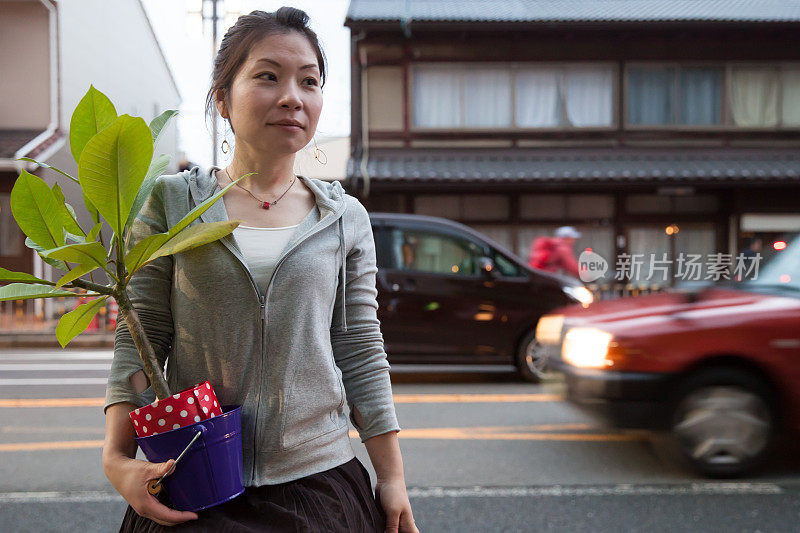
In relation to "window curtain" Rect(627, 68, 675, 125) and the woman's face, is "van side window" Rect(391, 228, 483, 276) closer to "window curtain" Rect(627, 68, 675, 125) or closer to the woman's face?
the woman's face

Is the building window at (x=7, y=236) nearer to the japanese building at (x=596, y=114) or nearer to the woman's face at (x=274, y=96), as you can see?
the japanese building at (x=596, y=114)

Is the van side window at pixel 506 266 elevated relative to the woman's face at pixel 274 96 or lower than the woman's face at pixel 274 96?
lower

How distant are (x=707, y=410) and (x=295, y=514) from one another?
3.64 meters

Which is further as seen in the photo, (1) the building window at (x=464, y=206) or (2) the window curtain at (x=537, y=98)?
(2) the window curtain at (x=537, y=98)

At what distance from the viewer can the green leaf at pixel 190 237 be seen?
1.06 m

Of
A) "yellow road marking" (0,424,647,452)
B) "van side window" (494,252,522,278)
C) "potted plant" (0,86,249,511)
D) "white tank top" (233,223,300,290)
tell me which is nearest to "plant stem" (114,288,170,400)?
"potted plant" (0,86,249,511)

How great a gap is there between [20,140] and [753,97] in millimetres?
14917

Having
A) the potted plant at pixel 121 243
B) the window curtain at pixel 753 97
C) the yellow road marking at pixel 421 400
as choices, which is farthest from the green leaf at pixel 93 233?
the window curtain at pixel 753 97

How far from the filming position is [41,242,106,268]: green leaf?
3.29 feet

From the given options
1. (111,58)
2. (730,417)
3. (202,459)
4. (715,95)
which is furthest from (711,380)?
(111,58)

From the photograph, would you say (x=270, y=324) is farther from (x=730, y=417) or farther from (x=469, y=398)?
(x=469, y=398)

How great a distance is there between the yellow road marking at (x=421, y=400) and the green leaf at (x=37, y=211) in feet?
17.3

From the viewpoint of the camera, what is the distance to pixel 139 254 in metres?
1.08

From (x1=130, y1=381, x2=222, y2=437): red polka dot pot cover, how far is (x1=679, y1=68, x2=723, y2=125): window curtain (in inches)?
591
